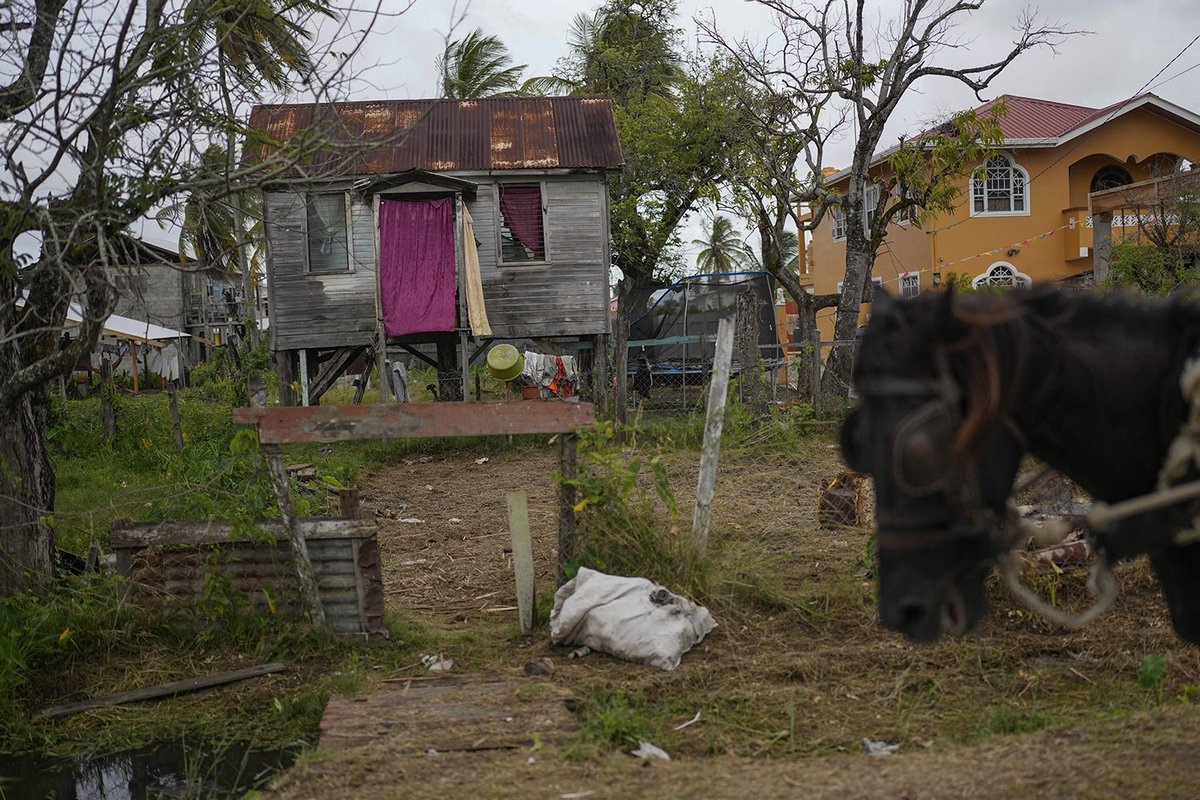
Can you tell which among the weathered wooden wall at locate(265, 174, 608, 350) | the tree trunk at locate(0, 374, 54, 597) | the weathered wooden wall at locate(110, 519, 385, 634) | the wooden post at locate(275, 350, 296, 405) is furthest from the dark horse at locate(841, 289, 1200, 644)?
the wooden post at locate(275, 350, 296, 405)

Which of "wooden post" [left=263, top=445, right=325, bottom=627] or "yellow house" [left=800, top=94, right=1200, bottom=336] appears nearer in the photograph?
"wooden post" [left=263, top=445, right=325, bottom=627]

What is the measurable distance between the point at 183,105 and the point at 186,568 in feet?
8.95

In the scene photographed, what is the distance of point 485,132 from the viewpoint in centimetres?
1648

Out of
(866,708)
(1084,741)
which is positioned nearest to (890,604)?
(1084,741)

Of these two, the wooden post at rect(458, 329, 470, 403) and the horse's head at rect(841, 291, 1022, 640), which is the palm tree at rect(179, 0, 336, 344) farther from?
the wooden post at rect(458, 329, 470, 403)

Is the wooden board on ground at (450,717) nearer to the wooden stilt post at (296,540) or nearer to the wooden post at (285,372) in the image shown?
the wooden stilt post at (296,540)

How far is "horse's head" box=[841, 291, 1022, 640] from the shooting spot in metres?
2.27

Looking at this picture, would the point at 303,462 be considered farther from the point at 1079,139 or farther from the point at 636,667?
the point at 1079,139

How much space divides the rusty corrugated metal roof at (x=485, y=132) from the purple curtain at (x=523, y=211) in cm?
47

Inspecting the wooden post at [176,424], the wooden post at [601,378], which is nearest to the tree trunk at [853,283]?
the wooden post at [601,378]

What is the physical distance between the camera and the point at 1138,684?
15.7 ft

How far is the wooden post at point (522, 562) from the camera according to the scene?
5.77 meters

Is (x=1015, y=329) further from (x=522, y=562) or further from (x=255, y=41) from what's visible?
(x=255, y=41)

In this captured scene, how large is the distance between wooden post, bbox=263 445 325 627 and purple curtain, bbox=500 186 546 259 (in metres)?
10.8
